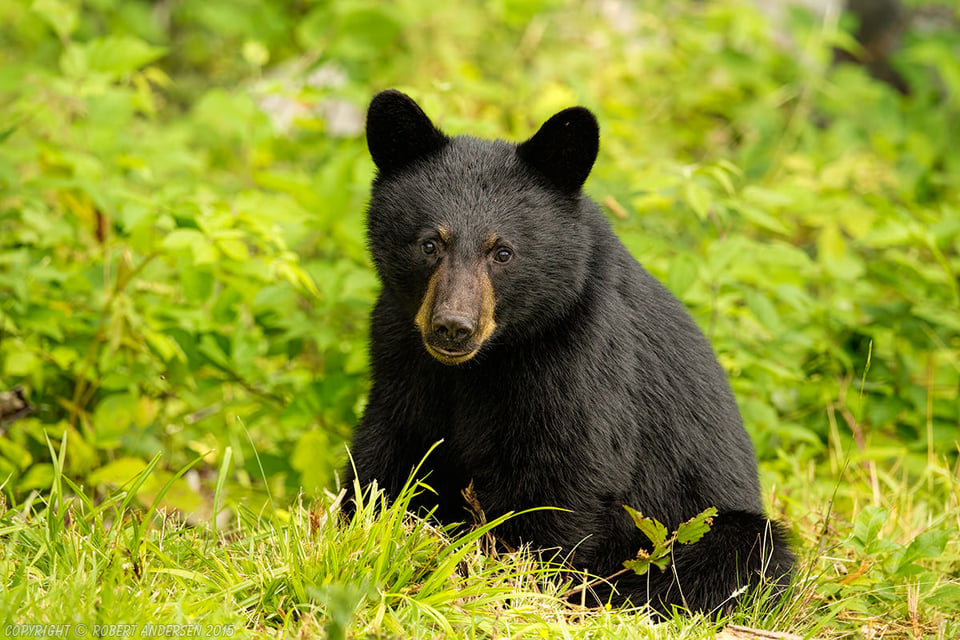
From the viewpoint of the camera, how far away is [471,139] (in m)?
3.43

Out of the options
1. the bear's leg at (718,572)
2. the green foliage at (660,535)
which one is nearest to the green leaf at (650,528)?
the green foliage at (660,535)

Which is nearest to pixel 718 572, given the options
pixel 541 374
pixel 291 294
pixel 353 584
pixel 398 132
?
pixel 541 374

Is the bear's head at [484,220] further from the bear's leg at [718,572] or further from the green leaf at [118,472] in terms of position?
the green leaf at [118,472]

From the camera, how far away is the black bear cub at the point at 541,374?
10.3 ft

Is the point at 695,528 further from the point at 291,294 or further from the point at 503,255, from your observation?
the point at 291,294

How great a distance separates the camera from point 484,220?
3.16 metres

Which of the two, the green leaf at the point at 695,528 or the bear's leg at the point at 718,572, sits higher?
the green leaf at the point at 695,528

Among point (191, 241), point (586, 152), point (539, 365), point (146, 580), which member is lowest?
point (146, 580)

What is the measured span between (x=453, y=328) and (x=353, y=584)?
2.54 feet

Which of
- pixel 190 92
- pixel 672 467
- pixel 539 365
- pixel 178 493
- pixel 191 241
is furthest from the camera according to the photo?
pixel 190 92

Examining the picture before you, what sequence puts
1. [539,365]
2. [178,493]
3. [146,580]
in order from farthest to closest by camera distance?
[178,493] → [539,365] → [146,580]

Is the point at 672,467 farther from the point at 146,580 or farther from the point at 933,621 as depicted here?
the point at 146,580

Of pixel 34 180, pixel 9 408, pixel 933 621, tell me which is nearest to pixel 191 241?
pixel 34 180

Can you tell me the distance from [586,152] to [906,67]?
5.56 meters
